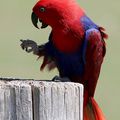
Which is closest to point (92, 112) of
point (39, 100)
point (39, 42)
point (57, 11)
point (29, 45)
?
point (29, 45)

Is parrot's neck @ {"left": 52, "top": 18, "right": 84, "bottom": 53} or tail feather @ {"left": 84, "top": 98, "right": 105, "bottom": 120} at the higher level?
parrot's neck @ {"left": 52, "top": 18, "right": 84, "bottom": 53}

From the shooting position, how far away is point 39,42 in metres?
7.52

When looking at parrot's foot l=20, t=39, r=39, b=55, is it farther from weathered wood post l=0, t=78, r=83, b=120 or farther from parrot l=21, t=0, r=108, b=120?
weathered wood post l=0, t=78, r=83, b=120

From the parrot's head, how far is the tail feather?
464mm

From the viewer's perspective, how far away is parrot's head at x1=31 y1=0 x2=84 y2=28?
3.99 meters

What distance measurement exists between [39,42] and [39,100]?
4960 mm

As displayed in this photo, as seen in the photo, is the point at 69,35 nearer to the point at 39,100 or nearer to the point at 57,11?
the point at 57,11

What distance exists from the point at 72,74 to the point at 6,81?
57.4 inches

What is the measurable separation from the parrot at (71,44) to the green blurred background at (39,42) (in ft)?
6.46

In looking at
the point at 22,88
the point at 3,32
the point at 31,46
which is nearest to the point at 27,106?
the point at 22,88

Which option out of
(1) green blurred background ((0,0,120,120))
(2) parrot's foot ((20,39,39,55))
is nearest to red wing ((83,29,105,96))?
(2) parrot's foot ((20,39,39,55))

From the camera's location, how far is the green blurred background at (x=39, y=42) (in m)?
6.91

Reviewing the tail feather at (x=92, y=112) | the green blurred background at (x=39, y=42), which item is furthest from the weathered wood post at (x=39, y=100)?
the green blurred background at (x=39, y=42)

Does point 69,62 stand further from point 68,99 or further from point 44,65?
point 68,99
